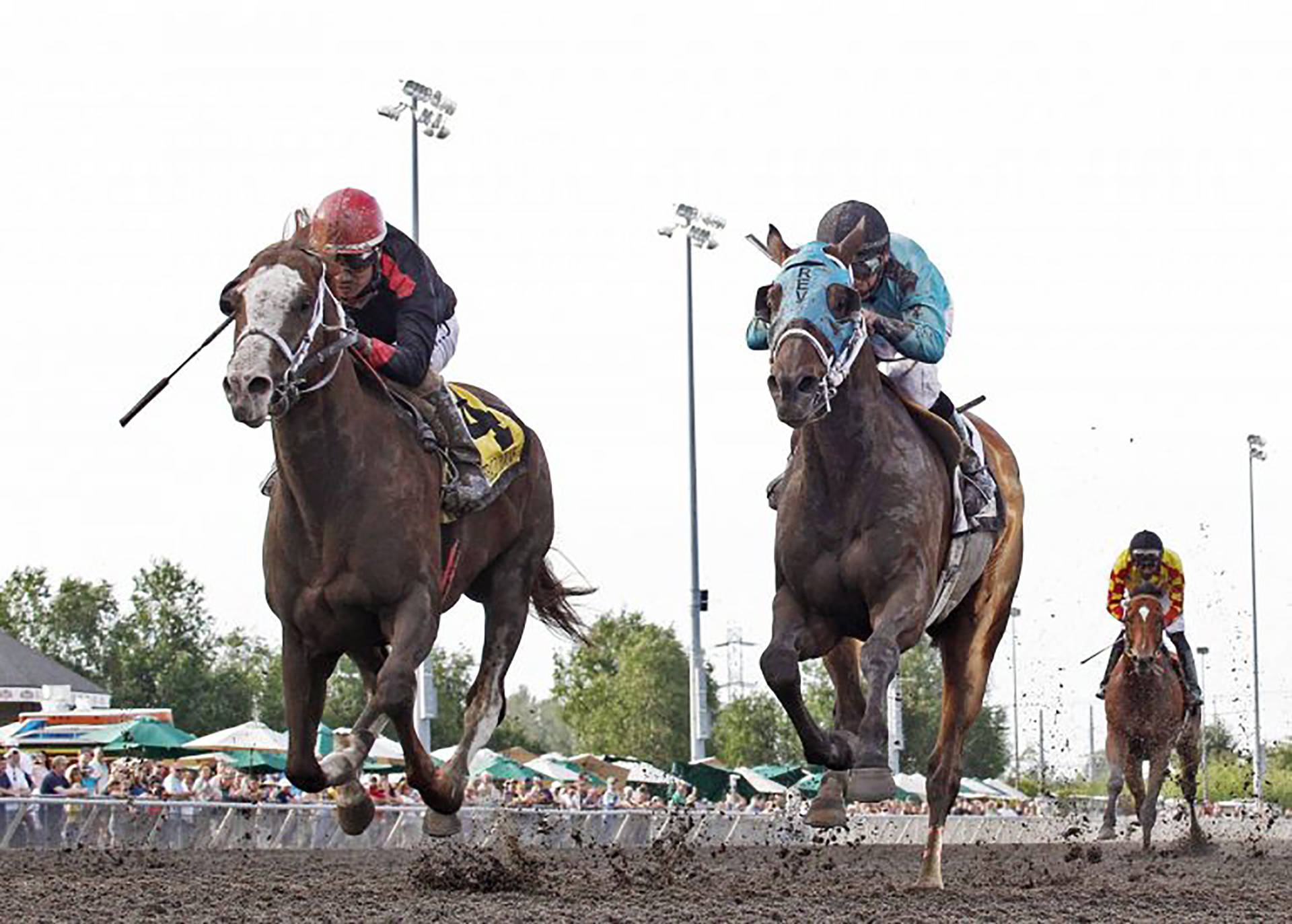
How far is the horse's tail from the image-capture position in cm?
1173

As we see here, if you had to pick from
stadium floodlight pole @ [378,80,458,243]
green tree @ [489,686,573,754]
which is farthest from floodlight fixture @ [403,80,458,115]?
green tree @ [489,686,573,754]

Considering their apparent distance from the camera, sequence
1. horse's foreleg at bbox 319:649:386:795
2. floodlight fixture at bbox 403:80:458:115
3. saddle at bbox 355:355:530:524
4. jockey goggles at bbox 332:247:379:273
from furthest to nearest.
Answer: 1. floodlight fixture at bbox 403:80:458:115
2. jockey goggles at bbox 332:247:379:273
3. saddle at bbox 355:355:530:524
4. horse's foreleg at bbox 319:649:386:795

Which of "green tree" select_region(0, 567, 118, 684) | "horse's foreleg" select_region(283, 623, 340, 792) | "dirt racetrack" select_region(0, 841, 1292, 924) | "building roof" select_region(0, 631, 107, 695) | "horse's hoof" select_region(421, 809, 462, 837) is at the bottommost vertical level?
"dirt racetrack" select_region(0, 841, 1292, 924)

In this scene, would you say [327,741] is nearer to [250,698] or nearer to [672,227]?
[672,227]

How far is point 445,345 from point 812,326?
8.39ft

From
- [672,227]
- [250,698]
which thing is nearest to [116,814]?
[672,227]

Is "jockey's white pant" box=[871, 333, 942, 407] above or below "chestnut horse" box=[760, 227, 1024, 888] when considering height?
above

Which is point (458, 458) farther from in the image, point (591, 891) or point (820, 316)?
point (591, 891)

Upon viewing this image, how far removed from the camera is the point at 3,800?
1574 centimetres

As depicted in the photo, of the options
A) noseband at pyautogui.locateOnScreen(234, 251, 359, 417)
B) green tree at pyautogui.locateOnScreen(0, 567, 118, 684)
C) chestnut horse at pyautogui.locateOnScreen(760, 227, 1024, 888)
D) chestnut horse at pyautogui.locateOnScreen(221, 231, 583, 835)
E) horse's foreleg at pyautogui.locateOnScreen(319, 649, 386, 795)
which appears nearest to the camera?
noseband at pyautogui.locateOnScreen(234, 251, 359, 417)

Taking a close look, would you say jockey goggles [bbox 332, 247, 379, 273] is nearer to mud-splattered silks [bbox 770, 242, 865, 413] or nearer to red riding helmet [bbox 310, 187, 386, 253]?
red riding helmet [bbox 310, 187, 386, 253]

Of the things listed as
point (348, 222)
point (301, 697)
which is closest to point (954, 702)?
point (301, 697)

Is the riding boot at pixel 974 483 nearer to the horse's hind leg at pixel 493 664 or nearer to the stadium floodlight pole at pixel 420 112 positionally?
the horse's hind leg at pixel 493 664

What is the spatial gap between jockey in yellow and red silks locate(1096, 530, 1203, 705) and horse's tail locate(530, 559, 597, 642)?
21.5 ft
